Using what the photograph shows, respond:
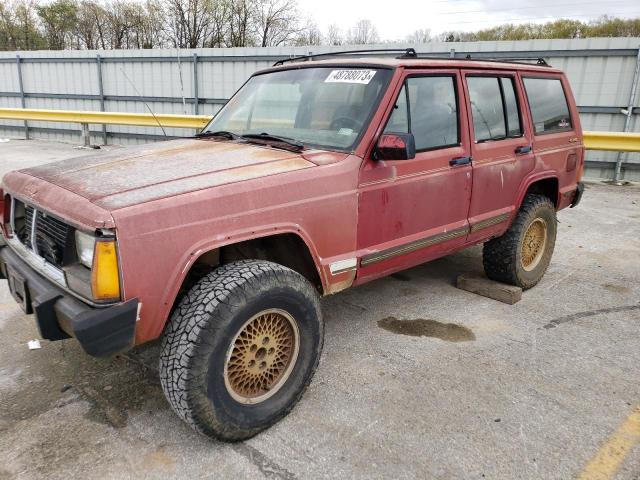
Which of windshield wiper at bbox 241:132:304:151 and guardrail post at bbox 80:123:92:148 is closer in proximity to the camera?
windshield wiper at bbox 241:132:304:151

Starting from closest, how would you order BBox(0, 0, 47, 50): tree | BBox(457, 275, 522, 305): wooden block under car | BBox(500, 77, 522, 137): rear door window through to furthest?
BBox(500, 77, 522, 137): rear door window
BBox(457, 275, 522, 305): wooden block under car
BBox(0, 0, 47, 50): tree

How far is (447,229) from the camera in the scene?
12.0 ft

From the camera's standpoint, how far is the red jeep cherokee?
2.24 metres

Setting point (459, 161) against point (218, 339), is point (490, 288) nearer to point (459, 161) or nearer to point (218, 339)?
point (459, 161)

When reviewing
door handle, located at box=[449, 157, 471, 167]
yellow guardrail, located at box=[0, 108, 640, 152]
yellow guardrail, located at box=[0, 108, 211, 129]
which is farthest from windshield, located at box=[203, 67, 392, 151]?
yellow guardrail, located at box=[0, 108, 211, 129]

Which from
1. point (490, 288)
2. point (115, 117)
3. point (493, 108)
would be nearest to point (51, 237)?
point (493, 108)

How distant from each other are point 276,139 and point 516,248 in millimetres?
2371

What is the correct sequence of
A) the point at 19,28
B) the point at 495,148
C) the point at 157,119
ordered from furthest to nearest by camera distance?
the point at 19,28 < the point at 157,119 < the point at 495,148

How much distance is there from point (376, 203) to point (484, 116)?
55.8 inches

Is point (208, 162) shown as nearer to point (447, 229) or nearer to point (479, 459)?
point (447, 229)

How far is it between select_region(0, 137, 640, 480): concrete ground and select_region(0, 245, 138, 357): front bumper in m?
0.62

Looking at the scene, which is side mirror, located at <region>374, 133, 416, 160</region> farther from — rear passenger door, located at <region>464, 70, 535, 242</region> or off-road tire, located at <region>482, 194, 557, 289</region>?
off-road tire, located at <region>482, 194, 557, 289</region>

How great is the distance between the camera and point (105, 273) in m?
2.10

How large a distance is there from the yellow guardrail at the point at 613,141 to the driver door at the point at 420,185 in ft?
20.4
